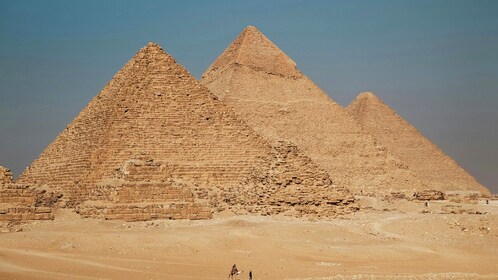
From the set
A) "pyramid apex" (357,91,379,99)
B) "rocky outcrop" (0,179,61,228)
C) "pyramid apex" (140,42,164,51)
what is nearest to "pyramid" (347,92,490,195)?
"pyramid apex" (357,91,379,99)

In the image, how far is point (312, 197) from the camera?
1339 inches

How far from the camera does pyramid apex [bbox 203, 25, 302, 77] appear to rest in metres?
60.4

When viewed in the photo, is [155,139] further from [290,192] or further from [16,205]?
[16,205]

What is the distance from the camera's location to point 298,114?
59.4m

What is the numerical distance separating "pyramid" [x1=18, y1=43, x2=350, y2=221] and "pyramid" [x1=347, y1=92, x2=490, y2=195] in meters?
30.0

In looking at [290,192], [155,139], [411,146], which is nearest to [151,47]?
[155,139]

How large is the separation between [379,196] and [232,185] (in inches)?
637

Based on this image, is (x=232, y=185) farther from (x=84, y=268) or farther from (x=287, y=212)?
(x=84, y=268)

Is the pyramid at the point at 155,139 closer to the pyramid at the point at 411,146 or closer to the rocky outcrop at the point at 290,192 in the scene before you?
the rocky outcrop at the point at 290,192

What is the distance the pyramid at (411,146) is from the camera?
7400 cm

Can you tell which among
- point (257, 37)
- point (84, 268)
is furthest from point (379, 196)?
point (84, 268)

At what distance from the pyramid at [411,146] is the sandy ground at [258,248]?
133ft

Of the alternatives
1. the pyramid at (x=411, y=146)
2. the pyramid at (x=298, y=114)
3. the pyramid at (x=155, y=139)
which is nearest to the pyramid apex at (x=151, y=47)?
the pyramid at (x=155, y=139)

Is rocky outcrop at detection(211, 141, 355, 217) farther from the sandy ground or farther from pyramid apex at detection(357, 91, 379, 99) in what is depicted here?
pyramid apex at detection(357, 91, 379, 99)
